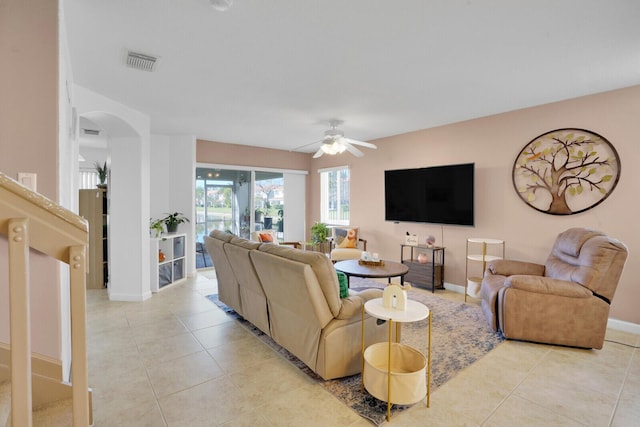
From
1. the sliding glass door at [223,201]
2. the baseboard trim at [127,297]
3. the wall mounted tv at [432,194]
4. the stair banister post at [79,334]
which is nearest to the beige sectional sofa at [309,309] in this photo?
the stair banister post at [79,334]

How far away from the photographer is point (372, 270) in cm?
381

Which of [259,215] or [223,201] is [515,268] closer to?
[259,215]

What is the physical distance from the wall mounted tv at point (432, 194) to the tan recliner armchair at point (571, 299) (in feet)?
4.99

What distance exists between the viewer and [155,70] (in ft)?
9.69

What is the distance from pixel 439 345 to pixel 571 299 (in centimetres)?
122

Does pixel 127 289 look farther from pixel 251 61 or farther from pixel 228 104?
pixel 251 61

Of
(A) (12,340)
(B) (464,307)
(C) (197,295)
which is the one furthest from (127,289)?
(B) (464,307)

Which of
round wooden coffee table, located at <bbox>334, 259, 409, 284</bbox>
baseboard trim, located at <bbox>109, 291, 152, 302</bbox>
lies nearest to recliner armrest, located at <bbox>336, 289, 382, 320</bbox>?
round wooden coffee table, located at <bbox>334, 259, 409, 284</bbox>

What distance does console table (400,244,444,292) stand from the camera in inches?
187

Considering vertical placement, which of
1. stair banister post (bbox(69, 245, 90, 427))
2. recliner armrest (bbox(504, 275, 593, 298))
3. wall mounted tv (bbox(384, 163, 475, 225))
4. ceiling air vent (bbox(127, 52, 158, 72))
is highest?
ceiling air vent (bbox(127, 52, 158, 72))

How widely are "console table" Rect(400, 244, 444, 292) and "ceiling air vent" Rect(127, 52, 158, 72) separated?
4.09 meters

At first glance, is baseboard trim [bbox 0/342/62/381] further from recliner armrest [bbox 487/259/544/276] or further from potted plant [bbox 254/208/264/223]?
potted plant [bbox 254/208/264/223]

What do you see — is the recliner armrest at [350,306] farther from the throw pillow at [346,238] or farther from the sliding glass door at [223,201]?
the sliding glass door at [223,201]

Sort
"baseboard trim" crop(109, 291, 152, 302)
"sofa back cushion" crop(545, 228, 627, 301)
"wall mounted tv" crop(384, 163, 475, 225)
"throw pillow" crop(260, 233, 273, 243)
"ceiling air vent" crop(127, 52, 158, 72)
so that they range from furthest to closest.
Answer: "throw pillow" crop(260, 233, 273, 243) → "wall mounted tv" crop(384, 163, 475, 225) → "baseboard trim" crop(109, 291, 152, 302) → "sofa back cushion" crop(545, 228, 627, 301) → "ceiling air vent" crop(127, 52, 158, 72)
